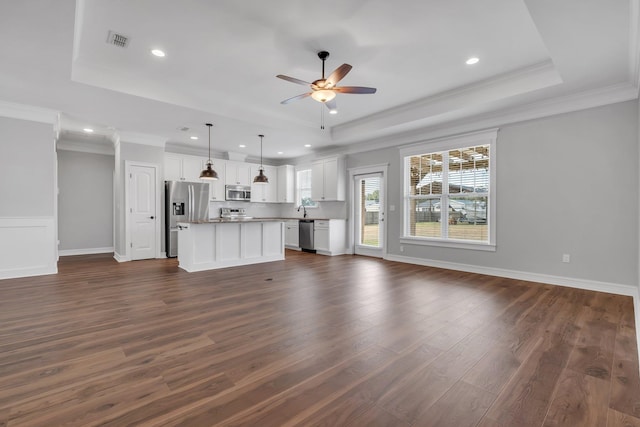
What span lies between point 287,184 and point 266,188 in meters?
0.66

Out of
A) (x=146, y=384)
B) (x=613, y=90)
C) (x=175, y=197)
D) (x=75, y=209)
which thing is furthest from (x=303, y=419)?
(x=75, y=209)

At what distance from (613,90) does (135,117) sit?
7142 millimetres

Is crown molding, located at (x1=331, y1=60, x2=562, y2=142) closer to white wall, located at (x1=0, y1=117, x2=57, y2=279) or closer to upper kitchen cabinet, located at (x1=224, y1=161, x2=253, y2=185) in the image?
upper kitchen cabinet, located at (x1=224, y1=161, x2=253, y2=185)

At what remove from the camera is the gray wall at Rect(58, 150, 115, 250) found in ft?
23.1

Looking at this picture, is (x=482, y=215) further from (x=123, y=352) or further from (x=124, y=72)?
(x=124, y=72)

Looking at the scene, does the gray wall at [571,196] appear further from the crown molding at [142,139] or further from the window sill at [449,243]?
the crown molding at [142,139]

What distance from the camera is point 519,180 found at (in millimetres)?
4715

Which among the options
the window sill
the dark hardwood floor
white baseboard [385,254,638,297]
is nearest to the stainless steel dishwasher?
the window sill

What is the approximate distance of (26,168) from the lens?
472 cm

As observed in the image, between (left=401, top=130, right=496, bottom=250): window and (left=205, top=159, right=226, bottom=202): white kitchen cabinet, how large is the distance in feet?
15.3

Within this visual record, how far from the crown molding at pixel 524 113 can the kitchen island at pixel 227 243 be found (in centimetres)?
329

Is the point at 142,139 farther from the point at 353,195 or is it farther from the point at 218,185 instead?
the point at 353,195

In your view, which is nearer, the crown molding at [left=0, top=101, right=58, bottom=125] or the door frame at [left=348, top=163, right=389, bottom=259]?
the crown molding at [left=0, top=101, right=58, bottom=125]

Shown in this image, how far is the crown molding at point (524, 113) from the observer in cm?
388
